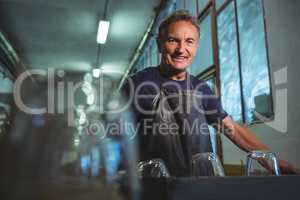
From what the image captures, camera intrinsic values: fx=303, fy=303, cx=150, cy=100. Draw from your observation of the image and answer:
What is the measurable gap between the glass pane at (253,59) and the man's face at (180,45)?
0.56 metres

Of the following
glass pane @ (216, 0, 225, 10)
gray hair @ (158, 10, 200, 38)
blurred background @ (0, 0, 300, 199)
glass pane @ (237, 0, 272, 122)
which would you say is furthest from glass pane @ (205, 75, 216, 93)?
gray hair @ (158, 10, 200, 38)

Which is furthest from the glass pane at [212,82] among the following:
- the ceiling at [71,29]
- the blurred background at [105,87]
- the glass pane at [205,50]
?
the ceiling at [71,29]

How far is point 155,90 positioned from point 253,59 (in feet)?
2.74

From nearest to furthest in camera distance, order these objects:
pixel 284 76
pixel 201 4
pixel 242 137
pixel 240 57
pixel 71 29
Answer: pixel 242 137 → pixel 284 76 → pixel 240 57 → pixel 201 4 → pixel 71 29

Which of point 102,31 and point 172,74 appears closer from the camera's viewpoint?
point 172,74

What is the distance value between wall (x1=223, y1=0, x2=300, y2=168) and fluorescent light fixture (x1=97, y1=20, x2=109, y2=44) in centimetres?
321

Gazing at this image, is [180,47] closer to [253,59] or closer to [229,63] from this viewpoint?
[253,59]

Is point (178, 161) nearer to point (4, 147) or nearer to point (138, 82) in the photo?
point (138, 82)

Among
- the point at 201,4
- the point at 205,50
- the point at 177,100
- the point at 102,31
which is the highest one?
the point at 102,31

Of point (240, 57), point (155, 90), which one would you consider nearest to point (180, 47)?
point (155, 90)

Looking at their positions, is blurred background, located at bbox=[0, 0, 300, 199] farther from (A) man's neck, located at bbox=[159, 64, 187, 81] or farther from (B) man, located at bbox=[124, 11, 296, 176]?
(A) man's neck, located at bbox=[159, 64, 187, 81]

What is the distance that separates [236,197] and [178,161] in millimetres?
676

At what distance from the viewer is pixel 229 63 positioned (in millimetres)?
2203

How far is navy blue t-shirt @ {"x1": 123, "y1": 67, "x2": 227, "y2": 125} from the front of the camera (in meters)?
1.28
